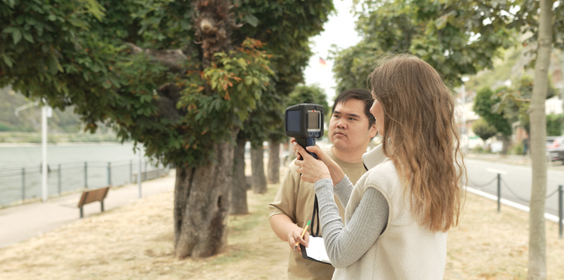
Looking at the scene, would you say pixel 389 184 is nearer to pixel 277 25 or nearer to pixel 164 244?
pixel 277 25

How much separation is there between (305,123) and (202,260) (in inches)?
233

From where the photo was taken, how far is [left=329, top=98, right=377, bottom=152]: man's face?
2.25 metres

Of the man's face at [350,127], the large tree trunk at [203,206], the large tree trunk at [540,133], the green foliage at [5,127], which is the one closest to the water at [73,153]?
the green foliage at [5,127]

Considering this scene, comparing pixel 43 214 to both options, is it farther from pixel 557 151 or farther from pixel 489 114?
pixel 489 114

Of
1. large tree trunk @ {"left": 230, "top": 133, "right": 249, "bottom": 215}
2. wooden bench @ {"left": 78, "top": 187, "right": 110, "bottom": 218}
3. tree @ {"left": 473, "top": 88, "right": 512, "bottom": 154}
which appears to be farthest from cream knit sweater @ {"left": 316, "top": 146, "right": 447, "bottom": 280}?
tree @ {"left": 473, "top": 88, "right": 512, "bottom": 154}

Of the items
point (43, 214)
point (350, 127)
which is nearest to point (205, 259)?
point (350, 127)

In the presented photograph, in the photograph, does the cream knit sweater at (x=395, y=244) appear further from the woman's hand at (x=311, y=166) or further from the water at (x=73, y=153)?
the water at (x=73, y=153)

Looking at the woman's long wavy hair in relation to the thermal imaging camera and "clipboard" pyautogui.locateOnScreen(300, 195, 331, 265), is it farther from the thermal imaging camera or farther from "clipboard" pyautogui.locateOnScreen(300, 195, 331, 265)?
"clipboard" pyautogui.locateOnScreen(300, 195, 331, 265)

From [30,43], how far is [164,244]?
4910 millimetres

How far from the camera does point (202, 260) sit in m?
6.78

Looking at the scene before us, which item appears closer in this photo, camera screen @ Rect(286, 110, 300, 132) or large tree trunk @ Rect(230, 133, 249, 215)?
camera screen @ Rect(286, 110, 300, 132)

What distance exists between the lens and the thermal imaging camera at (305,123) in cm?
150

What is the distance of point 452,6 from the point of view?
5.17 m

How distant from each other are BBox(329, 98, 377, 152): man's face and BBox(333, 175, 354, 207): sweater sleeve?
2.08ft
